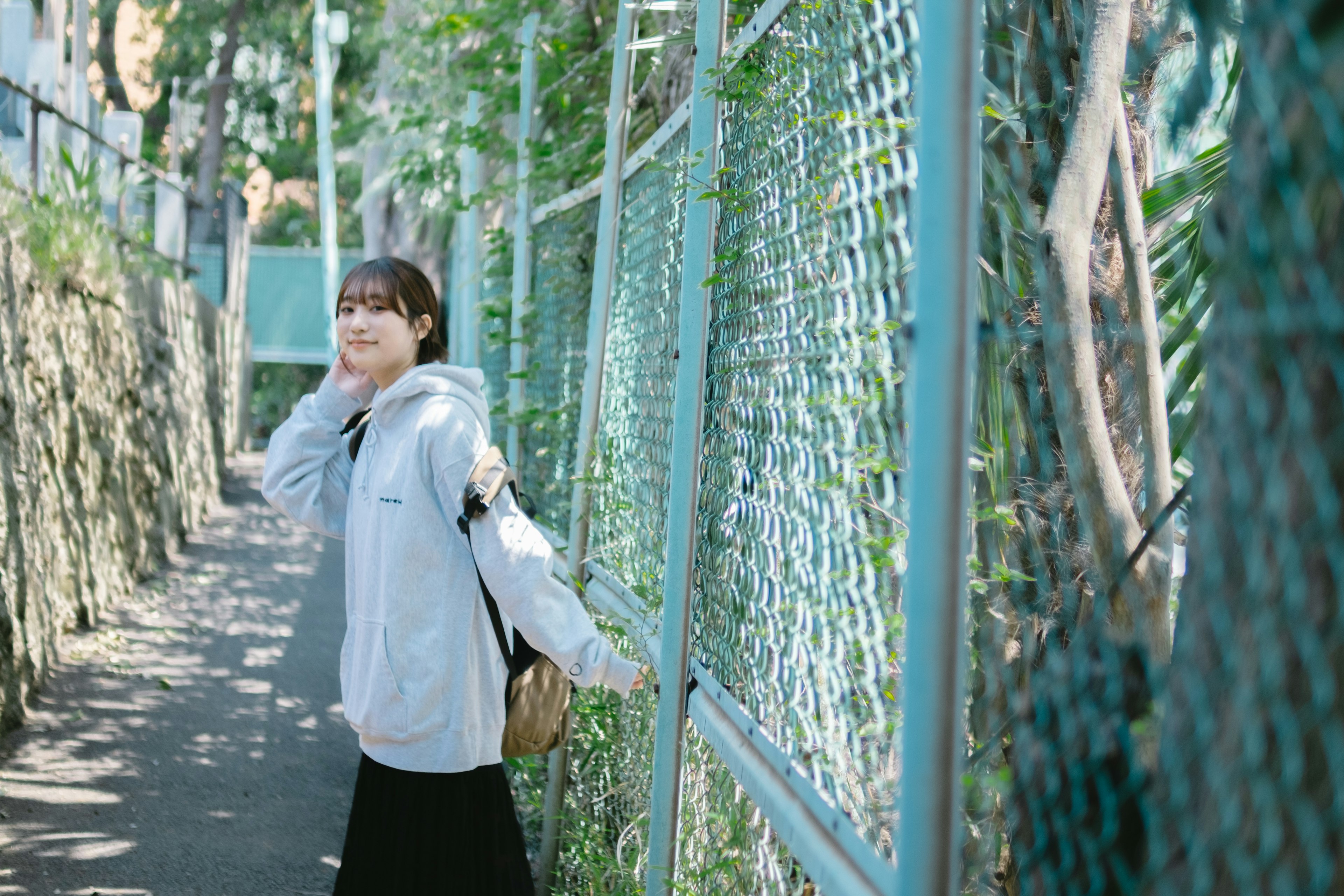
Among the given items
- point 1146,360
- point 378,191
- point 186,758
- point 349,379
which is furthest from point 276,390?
point 1146,360

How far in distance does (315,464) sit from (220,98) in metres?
23.8

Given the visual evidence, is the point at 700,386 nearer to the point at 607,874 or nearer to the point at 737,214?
the point at 737,214

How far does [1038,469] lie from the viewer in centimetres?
189

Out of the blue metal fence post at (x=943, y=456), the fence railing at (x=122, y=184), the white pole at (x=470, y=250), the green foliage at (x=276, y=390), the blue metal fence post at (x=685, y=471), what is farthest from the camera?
the green foliage at (x=276, y=390)

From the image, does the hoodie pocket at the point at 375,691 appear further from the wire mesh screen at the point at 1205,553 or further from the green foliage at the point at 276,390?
the green foliage at the point at 276,390

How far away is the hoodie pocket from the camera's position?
2.52 meters

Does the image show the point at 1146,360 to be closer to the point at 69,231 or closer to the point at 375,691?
the point at 375,691

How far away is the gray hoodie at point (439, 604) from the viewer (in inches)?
97.6

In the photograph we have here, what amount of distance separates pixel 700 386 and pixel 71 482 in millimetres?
5315

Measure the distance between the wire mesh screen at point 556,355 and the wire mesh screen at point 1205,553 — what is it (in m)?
2.45

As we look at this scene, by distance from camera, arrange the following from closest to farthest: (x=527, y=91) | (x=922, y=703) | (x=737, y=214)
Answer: (x=922, y=703) < (x=737, y=214) < (x=527, y=91)

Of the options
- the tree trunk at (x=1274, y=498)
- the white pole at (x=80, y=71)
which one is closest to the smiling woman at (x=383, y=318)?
the tree trunk at (x=1274, y=498)

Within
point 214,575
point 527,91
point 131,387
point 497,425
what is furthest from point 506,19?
point 214,575

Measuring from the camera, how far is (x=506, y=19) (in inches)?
219
